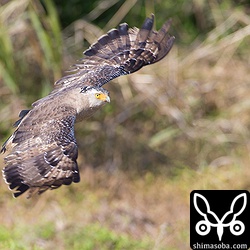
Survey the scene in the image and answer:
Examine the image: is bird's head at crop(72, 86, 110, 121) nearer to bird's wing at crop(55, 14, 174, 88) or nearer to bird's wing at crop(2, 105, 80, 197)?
bird's wing at crop(2, 105, 80, 197)

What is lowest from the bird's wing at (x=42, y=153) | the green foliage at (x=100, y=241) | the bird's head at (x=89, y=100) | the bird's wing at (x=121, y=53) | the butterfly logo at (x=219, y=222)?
the green foliage at (x=100, y=241)

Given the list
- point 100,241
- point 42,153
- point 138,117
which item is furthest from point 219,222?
point 138,117

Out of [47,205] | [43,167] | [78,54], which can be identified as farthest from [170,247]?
[78,54]

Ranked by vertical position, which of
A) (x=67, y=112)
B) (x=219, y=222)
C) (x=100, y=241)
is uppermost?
(x=67, y=112)

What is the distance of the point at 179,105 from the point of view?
439 inches

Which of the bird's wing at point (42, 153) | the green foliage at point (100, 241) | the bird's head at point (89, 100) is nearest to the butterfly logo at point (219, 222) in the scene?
the green foliage at point (100, 241)

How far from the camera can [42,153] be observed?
680 cm

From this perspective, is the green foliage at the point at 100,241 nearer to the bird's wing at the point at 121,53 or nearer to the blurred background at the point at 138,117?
the blurred background at the point at 138,117

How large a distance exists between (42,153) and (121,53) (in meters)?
2.00

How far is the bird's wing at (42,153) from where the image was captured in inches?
253

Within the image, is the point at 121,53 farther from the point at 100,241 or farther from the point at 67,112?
the point at 100,241

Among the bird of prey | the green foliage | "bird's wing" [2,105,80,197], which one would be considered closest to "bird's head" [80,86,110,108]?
the bird of prey

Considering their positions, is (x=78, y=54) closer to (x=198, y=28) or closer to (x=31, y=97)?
(x=31, y=97)

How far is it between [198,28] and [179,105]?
2.13 metres
